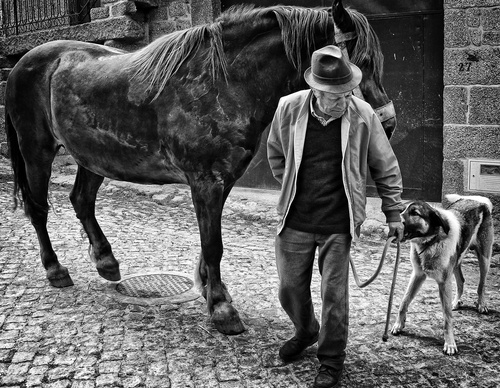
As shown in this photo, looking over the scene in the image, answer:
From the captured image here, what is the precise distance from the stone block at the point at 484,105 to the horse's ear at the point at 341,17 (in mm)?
3397

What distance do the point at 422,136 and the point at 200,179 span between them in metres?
4.56

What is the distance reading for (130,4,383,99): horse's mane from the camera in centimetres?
378

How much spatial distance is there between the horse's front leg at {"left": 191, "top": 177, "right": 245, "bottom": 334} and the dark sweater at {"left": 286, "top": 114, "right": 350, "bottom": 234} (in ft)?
2.86

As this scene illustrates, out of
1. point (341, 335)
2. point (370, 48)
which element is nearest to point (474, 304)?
point (341, 335)

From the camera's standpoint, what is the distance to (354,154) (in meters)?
3.26

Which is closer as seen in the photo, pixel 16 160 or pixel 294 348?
pixel 294 348

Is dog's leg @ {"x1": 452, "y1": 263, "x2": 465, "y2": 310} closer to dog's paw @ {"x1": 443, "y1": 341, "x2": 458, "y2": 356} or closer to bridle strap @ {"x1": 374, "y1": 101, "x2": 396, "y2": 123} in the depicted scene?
dog's paw @ {"x1": 443, "y1": 341, "x2": 458, "y2": 356}

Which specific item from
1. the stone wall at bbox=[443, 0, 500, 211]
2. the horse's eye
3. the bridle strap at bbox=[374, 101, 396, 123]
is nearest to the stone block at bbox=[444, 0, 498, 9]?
the stone wall at bbox=[443, 0, 500, 211]

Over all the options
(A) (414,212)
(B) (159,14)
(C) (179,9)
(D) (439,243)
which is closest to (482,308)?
(D) (439,243)

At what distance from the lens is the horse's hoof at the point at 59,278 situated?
5.09 meters

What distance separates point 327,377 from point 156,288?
84.9 inches

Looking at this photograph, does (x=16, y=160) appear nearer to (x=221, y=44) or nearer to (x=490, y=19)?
(x=221, y=44)

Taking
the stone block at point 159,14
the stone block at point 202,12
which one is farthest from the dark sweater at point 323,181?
the stone block at point 159,14

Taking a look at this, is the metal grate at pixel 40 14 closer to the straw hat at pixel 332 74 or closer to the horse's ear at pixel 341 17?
the horse's ear at pixel 341 17
